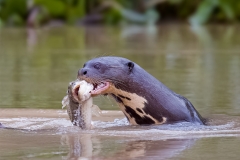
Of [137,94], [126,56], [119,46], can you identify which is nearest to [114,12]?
[119,46]

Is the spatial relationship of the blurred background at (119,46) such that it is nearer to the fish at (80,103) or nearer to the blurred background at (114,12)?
the blurred background at (114,12)

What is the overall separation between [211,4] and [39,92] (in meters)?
12.9

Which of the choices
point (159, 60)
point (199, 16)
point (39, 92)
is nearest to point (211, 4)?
point (199, 16)

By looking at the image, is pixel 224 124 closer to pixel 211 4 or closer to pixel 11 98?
pixel 11 98

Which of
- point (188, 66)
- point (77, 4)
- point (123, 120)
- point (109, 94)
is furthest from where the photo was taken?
point (77, 4)

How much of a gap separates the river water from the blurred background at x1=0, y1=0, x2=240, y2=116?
1 centimetres

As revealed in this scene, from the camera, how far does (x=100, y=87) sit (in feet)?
16.3

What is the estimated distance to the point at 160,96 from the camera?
16.9ft

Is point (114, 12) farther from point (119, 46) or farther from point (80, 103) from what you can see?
point (80, 103)

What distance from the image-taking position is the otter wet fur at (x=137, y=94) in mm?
5023

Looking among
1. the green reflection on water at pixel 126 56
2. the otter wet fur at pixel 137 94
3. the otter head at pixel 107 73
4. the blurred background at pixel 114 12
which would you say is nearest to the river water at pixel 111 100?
the green reflection on water at pixel 126 56

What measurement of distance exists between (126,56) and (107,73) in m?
5.53

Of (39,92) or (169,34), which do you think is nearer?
(39,92)

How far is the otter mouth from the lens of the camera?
4.93 metres
